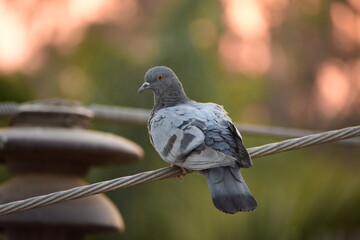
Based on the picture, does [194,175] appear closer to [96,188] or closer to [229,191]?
[229,191]

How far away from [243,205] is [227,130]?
57cm

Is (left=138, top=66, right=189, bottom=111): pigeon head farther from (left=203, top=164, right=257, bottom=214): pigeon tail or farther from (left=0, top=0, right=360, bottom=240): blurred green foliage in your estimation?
(left=0, top=0, right=360, bottom=240): blurred green foliage

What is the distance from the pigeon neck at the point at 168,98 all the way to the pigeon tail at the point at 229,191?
3.92ft

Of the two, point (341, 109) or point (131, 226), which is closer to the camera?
point (131, 226)

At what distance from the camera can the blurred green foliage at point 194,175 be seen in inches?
398

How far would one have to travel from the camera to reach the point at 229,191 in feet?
13.8

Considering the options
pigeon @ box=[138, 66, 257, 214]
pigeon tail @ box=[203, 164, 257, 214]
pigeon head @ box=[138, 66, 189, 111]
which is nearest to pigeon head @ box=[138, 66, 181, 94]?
pigeon head @ box=[138, 66, 189, 111]

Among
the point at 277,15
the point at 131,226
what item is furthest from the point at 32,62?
the point at 131,226

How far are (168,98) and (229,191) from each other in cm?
147

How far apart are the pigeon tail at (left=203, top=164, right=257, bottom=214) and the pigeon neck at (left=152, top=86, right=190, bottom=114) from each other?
1.20 meters

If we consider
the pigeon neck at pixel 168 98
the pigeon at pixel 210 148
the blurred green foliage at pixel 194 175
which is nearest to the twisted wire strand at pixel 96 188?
the pigeon at pixel 210 148

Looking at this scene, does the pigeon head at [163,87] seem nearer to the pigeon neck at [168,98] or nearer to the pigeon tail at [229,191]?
Answer: the pigeon neck at [168,98]

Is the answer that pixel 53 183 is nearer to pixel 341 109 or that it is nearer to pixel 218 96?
pixel 218 96

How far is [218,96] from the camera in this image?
1302 centimetres
